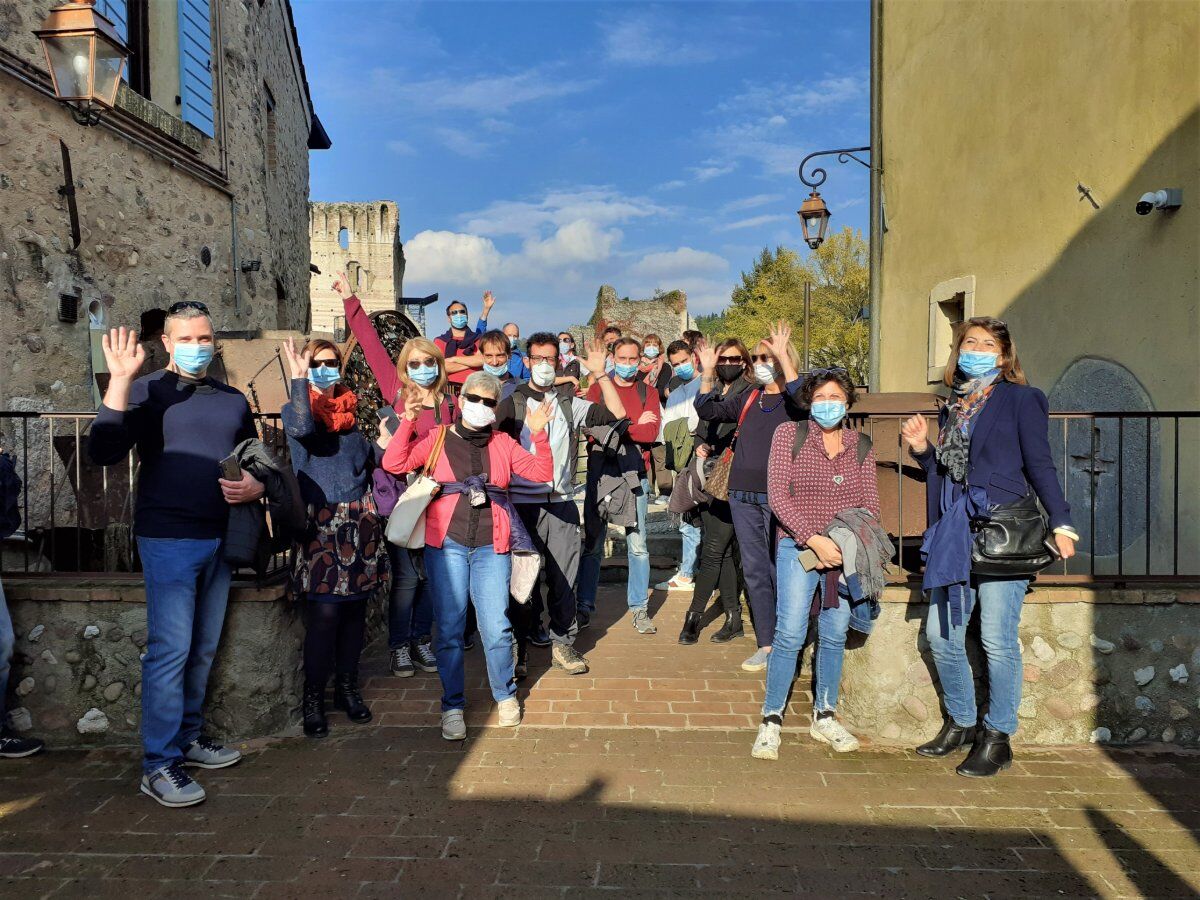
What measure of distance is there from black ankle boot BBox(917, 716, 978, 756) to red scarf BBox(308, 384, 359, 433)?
11.0ft

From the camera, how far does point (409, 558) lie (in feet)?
16.7

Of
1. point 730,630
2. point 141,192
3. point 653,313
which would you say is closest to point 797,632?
point 730,630

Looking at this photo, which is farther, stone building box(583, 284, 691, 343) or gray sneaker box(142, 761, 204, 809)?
stone building box(583, 284, 691, 343)

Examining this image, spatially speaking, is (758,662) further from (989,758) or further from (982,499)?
(982,499)

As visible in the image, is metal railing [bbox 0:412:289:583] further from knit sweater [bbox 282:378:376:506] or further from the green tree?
the green tree

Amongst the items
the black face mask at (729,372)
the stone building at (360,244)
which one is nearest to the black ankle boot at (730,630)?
the black face mask at (729,372)

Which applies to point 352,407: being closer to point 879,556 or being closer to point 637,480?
point 637,480

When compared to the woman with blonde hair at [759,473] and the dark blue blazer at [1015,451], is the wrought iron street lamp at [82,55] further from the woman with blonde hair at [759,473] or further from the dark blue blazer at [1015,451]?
the dark blue blazer at [1015,451]

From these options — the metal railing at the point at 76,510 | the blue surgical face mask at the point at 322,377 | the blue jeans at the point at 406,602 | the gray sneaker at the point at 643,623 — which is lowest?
the gray sneaker at the point at 643,623

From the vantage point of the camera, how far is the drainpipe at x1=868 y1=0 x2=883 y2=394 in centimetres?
995

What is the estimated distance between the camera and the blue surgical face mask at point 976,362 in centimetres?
375

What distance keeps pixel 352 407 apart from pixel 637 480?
91.8 inches

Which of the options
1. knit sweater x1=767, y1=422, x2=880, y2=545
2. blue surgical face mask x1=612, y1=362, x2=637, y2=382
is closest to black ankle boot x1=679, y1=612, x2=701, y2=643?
blue surgical face mask x1=612, y1=362, x2=637, y2=382

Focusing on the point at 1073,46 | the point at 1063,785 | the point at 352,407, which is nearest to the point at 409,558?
the point at 352,407
